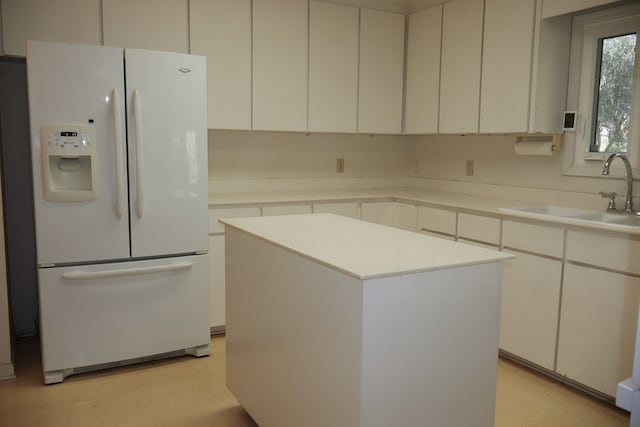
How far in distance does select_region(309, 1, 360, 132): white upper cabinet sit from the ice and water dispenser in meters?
1.65

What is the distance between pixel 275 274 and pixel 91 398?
1365 mm

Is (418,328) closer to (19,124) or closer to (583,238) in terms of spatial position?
(583,238)

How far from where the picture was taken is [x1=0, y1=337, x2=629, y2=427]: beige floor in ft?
7.91

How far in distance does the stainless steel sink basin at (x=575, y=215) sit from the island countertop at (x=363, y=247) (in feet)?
3.45

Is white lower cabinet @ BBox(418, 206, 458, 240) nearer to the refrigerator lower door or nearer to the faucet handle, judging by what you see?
the faucet handle

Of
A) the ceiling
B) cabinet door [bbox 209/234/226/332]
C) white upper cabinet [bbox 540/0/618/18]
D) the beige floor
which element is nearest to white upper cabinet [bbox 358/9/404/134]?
the ceiling

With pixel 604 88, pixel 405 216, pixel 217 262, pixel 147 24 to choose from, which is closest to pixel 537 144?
pixel 604 88

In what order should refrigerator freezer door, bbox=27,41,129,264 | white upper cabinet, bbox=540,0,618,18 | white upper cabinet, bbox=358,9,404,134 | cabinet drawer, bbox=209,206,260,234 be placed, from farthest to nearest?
white upper cabinet, bbox=358,9,404,134 → cabinet drawer, bbox=209,206,260,234 → white upper cabinet, bbox=540,0,618,18 → refrigerator freezer door, bbox=27,41,129,264

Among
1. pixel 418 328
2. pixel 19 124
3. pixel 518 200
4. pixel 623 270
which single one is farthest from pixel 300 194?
pixel 418 328

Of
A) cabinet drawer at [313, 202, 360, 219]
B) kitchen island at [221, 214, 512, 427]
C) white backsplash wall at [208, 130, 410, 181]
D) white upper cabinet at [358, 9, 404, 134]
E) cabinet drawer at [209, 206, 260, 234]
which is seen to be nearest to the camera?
kitchen island at [221, 214, 512, 427]

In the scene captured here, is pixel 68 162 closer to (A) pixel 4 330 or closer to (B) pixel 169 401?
(A) pixel 4 330

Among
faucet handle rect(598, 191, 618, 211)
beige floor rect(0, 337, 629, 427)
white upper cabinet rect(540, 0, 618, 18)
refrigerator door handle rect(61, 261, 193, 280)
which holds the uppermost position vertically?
white upper cabinet rect(540, 0, 618, 18)

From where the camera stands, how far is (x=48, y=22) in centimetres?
293

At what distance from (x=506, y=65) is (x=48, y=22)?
8.96ft
